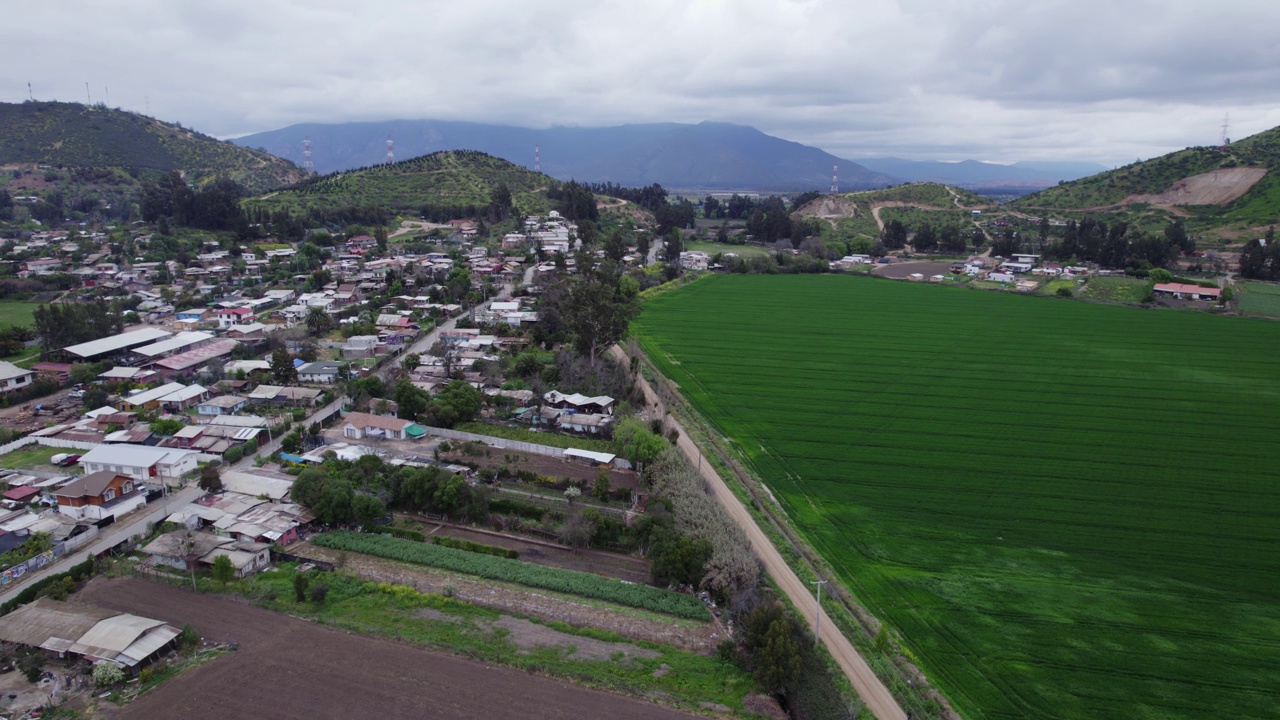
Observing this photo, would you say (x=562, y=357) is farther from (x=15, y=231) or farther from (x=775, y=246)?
(x=15, y=231)

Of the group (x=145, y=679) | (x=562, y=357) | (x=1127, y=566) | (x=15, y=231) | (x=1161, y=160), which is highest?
(x=1161, y=160)

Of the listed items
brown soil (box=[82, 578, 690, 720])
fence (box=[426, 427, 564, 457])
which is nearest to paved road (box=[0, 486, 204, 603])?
brown soil (box=[82, 578, 690, 720])

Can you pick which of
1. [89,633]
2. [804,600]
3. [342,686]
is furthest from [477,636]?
[89,633]

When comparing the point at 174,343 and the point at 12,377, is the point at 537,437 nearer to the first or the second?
the point at 174,343

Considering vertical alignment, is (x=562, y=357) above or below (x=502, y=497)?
above

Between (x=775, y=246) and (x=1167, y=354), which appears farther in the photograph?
(x=775, y=246)

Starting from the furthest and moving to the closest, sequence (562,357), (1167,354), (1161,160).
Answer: (1161,160)
(1167,354)
(562,357)

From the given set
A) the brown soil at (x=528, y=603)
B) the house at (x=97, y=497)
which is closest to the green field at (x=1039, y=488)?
the brown soil at (x=528, y=603)

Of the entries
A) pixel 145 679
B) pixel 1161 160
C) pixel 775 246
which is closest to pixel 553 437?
pixel 145 679
